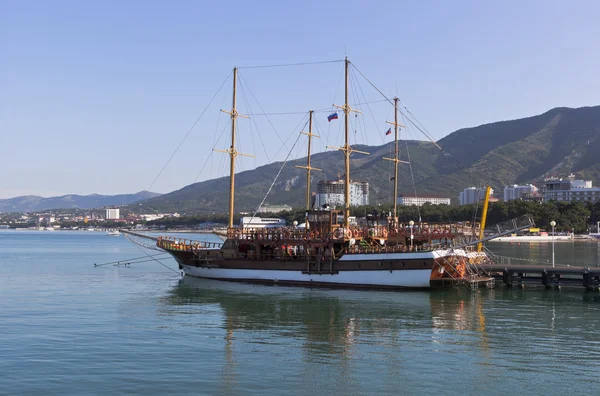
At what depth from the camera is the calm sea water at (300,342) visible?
20.5 metres

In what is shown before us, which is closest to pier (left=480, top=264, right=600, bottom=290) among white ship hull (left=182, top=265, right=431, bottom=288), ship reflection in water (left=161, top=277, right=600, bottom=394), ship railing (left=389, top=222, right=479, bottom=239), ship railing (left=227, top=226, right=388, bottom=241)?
ship reflection in water (left=161, top=277, right=600, bottom=394)

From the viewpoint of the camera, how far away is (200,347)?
25.8 meters

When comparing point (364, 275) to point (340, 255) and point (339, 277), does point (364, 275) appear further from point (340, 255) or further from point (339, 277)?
point (340, 255)

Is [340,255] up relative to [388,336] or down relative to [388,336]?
up

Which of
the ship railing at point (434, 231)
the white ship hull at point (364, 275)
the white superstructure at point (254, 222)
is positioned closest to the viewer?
the white ship hull at point (364, 275)

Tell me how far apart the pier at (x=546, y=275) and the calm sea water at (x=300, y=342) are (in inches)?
32.5

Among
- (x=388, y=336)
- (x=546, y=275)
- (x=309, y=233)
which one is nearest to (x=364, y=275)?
(x=309, y=233)

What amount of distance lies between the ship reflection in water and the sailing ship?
5.28 feet

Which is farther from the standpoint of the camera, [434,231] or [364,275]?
[434,231]

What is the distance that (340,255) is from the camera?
46.8m

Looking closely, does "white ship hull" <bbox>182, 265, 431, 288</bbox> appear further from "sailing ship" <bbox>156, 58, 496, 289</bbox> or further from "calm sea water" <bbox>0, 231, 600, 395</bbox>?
"calm sea water" <bbox>0, 231, 600, 395</bbox>

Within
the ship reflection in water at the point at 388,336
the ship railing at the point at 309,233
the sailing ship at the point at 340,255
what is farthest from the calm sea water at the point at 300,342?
the ship railing at the point at 309,233

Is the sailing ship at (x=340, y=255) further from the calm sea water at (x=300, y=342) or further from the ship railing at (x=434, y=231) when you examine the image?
the calm sea water at (x=300, y=342)

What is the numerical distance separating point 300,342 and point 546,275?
83.4ft
